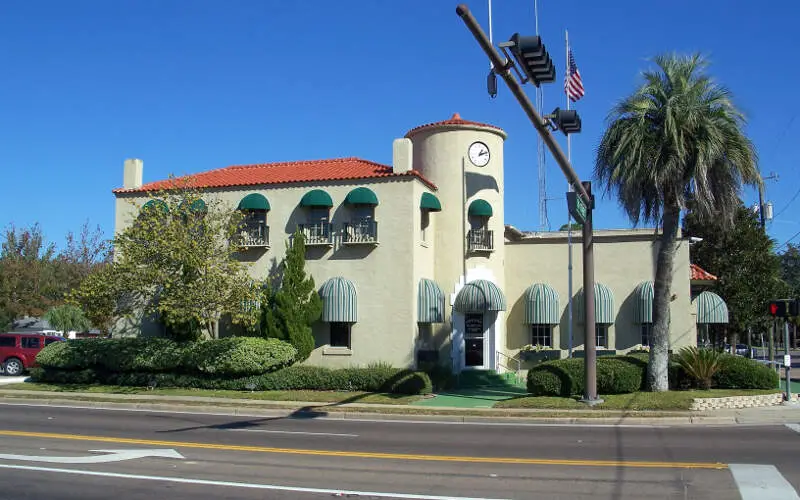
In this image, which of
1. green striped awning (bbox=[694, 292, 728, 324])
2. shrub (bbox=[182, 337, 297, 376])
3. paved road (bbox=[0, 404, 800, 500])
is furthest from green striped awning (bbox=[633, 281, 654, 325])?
shrub (bbox=[182, 337, 297, 376])

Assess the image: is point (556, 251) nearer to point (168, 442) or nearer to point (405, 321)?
point (405, 321)

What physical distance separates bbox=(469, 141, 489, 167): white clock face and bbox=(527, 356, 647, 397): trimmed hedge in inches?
391

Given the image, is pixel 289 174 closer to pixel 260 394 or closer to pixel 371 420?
pixel 260 394

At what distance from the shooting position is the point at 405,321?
2612 centimetres

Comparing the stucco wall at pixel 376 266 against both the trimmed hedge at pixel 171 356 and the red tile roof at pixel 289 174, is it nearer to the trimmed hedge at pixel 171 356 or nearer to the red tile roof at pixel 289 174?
the red tile roof at pixel 289 174

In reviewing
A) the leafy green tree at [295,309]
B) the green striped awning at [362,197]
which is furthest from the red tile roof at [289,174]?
the leafy green tree at [295,309]

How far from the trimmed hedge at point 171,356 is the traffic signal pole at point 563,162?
35.0 feet

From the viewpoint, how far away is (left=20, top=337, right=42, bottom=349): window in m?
32.7

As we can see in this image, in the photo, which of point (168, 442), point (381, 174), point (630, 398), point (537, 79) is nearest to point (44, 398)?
point (168, 442)

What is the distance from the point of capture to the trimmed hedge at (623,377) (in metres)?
21.3

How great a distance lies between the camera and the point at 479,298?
89.9 ft

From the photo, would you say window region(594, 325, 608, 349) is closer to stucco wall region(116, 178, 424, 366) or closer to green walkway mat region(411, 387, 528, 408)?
green walkway mat region(411, 387, 528, 408)

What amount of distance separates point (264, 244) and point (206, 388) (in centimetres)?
577

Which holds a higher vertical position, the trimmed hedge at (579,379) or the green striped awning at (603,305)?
the green striped awning at (603,305)
